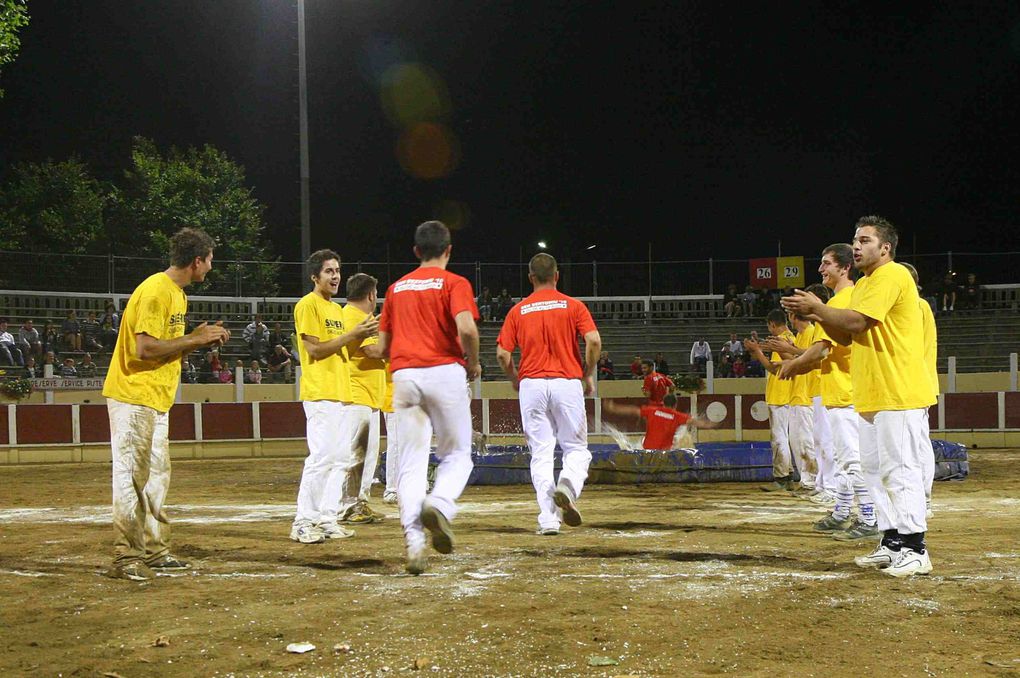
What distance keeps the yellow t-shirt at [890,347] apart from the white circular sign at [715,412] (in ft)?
48.6

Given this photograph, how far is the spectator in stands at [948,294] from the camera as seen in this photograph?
1144 inches

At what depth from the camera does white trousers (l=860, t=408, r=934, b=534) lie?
20.1ft

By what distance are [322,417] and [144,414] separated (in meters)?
1.65

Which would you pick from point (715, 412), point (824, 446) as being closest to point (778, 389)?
point (824, 446)

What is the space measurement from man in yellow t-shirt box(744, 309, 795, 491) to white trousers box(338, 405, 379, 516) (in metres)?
4.61

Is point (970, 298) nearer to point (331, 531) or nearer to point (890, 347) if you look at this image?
point (890, 347)

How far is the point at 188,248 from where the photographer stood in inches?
262

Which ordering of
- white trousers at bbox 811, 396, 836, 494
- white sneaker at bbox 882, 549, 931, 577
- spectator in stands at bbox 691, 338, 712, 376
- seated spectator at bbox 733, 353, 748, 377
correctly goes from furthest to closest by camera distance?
spectator in stands at bbox 691, 338, 712, 376, seated spectator at bbox 733, 353, 748, 377, white trousers at bbox 811, 396, 836, 494, white sneaker at bbox 882, 549, 931, 577

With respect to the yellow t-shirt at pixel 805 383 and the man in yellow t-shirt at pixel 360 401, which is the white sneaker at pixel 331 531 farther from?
the yellow t-shirt at pixel 805 383

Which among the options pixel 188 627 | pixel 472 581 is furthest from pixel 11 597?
pixel 472 581

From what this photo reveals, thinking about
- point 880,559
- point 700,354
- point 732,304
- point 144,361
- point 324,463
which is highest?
point 732,304

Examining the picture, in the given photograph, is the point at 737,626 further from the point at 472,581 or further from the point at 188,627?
the point at 188,627

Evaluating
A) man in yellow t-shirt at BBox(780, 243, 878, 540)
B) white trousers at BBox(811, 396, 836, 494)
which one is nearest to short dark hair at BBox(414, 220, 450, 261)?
man in yellow t-shirt at BBox(780, 243, 878, 540)

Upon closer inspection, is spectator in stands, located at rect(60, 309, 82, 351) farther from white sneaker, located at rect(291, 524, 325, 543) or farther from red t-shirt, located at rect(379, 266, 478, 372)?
red t-shirt, located at rect(379, 266, 478, 372)
